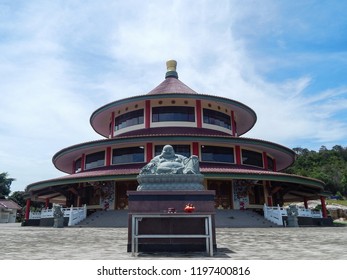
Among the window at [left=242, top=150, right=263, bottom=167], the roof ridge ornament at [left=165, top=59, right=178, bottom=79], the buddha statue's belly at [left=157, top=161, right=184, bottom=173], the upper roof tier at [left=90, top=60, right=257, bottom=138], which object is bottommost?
the buddha statue's belly at [left=157, top=161, right=184, bottom=173]

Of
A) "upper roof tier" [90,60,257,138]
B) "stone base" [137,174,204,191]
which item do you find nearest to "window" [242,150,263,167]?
"upper roof tier" [90,60,257,138]

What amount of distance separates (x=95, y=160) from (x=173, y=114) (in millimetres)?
7448

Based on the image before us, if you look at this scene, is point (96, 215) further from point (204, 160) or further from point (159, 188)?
point (159, 188)

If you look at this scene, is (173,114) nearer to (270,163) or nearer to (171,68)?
(171,68)

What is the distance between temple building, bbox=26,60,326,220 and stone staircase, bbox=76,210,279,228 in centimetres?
164

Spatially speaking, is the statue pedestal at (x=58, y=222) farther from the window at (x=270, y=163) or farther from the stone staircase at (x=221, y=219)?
the window at (x=270, y=163)

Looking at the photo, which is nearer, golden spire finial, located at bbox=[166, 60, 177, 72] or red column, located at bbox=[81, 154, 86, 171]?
red column, located at bbox=[81, 154, 86, 171]

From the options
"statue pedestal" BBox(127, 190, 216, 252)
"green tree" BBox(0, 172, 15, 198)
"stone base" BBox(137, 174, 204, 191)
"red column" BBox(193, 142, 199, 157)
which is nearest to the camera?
"statue pedestal" BBox(127, 190, 216, 252)

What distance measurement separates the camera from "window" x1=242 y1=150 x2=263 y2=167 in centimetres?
2536

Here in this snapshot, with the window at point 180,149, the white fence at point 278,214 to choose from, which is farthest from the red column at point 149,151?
the white fence at point 278,214

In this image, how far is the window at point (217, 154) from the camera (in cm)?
2406

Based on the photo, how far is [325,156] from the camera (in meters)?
93.1

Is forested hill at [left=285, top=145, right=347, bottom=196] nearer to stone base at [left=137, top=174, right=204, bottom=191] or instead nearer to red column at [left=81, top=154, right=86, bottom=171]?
red column at [left=81, top=154, right=86, bottom=171]

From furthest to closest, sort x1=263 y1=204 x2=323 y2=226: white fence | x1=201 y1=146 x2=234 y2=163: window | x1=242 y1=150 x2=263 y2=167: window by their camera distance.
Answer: x1=242 y1=150 x2=263 y2=167: window
x1=201 y1=146 x2=234 y2=163: window
x1=263 y1=204 x2=323 y2=226: white fence
